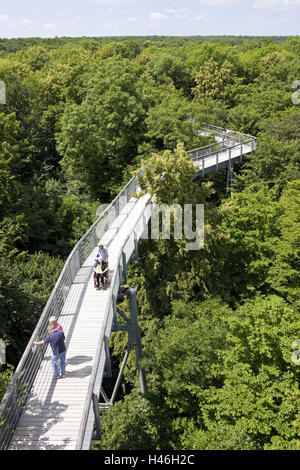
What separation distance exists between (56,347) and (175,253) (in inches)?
368

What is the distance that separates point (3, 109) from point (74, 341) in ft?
97.1

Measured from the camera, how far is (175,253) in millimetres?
17844

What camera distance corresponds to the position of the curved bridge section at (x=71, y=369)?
8422mm

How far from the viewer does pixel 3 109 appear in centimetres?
3481

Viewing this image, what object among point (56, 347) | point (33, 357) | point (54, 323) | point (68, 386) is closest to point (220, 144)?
point (54, 323)

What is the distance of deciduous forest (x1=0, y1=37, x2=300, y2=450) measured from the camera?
12.0 meters

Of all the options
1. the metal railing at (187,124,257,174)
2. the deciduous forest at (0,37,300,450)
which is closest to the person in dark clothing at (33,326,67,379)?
the deciduous forest at (0,37,300,450)

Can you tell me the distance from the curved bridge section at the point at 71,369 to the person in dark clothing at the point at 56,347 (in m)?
0.30

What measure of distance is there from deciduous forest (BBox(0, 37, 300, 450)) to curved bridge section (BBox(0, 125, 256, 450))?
7.08 ft

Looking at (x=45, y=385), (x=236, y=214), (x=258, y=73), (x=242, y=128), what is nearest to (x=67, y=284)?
(x=45, y=385)

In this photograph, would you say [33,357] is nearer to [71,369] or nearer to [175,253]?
[71,369]

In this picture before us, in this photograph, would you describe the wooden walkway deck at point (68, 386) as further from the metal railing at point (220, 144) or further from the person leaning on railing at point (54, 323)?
the metal railing at point (220, 144)

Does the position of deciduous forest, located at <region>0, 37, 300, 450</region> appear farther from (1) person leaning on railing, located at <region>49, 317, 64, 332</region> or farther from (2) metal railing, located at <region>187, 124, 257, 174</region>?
(1) person leaning on railing, located at <region>49, 317, 64, 332</region>

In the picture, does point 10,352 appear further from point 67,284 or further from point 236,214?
point 236,214
